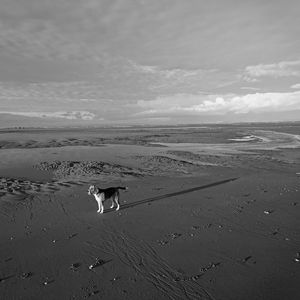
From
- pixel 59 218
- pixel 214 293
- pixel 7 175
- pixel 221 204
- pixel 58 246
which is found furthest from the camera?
pixel 7 175

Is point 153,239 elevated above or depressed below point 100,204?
below

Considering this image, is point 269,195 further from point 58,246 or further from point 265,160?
point 265,160

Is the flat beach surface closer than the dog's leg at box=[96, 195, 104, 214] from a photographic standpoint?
Yes

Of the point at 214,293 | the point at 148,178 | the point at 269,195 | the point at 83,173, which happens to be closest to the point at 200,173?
the point at 148,178

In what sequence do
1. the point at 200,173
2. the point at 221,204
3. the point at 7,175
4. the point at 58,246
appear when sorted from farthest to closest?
the point at 200,173 → the point at 7,175 → the point at 221,204 → the point at 58,246

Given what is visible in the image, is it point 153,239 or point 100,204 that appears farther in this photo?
point 100,204

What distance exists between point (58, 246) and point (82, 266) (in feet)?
4.84

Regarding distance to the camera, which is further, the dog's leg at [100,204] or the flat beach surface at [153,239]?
the dog's leg at [100,204]

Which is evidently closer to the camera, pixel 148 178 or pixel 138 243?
pixel 138 243

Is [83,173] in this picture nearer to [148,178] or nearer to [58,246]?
[148,178]

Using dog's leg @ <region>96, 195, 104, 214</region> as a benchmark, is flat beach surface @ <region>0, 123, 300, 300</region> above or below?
below

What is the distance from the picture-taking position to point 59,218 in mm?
10305

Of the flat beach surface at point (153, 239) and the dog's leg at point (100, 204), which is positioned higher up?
the dog's leg at point (100, 204)

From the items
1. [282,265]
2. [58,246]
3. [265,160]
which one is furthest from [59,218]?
[265,160]
